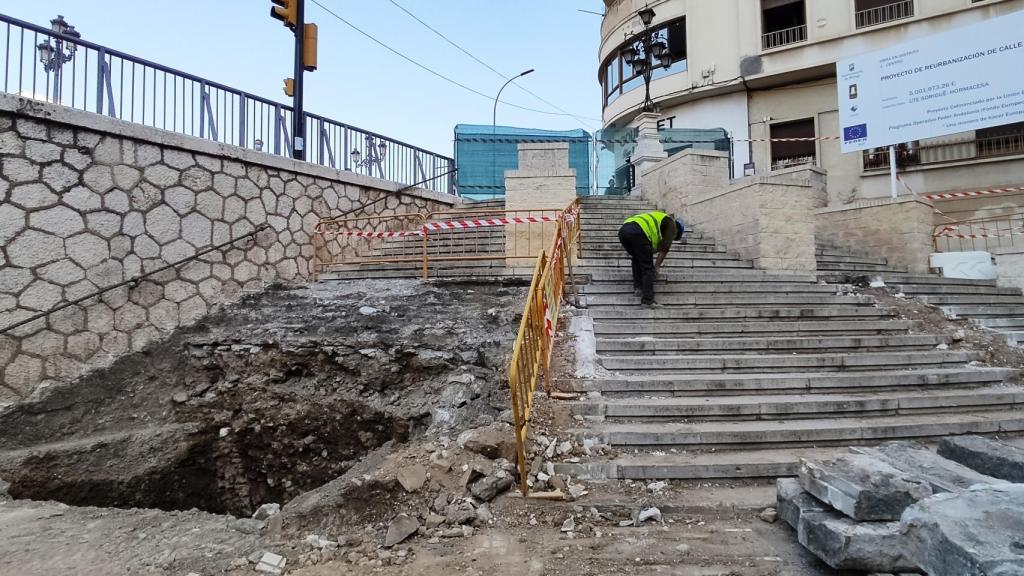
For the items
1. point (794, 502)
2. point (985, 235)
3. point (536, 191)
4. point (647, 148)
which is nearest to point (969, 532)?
point (794, 502)

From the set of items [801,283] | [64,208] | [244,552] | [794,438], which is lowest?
[244,552]

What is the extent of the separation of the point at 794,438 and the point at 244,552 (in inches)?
164

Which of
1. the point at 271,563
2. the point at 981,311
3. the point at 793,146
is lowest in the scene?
the point at 271,563

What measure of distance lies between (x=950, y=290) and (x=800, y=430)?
20.0 ft

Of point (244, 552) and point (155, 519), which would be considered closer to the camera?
point (244, 552)

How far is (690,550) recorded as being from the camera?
10.2 feet

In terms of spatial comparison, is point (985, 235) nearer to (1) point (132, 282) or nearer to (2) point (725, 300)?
(2) point (725, 300)

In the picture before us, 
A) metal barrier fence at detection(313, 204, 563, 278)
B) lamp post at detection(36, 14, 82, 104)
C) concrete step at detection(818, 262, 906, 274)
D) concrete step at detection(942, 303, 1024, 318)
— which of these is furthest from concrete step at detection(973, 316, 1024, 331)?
lamp post at detection(36, 14, 82, 104)

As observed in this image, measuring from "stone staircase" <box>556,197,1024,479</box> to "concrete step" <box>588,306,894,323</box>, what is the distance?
0.02 metres

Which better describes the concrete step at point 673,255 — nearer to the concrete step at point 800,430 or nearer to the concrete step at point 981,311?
the concrete step at point 981,311

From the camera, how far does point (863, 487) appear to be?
9.18ft

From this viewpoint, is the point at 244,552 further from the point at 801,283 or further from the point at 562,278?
the point at 801,283

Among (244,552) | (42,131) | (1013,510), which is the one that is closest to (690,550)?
(1013,510)

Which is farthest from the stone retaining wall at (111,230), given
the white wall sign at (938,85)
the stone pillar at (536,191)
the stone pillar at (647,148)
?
the white wall sign at (938,85)
